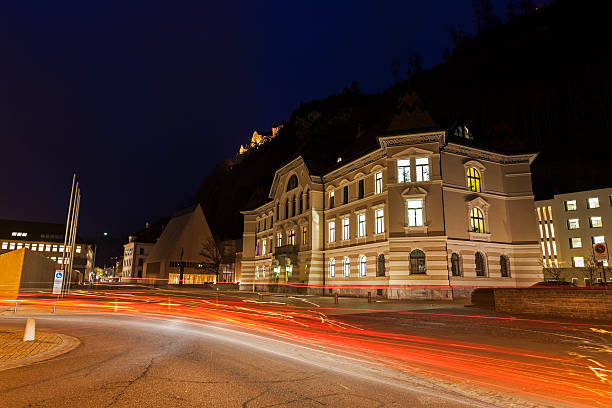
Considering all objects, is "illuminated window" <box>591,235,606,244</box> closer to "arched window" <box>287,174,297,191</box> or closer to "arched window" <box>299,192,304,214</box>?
"arched window" <box>299,192,304,214</box>

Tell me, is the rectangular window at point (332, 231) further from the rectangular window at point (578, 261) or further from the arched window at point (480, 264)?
the rectangular window at point (578, 261)

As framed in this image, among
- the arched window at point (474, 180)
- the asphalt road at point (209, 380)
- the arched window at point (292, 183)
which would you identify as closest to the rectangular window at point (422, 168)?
the arched window at point (474, 180)

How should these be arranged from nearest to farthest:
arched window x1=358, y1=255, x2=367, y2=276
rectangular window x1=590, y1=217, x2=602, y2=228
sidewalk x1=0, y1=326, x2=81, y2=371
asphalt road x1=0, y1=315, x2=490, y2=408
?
asphalt road x1=0, y1=315, x2=490, y2=408 < sidewalk x1=0, y1=326, x2=81, y2=371 < arched window x1=358, y1=255, x2=367, y2=276 < rectangular window x1=590, y1=217, x2=602, y2=228

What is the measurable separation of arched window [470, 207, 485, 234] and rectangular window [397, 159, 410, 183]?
21.1 feet

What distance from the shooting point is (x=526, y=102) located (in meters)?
77.0

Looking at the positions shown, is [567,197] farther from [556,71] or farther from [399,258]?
[399,258]

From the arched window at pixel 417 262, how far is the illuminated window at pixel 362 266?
539 cm

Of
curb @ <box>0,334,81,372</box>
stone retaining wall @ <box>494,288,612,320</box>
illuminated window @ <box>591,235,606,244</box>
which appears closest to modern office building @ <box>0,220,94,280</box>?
curb @ <box>0,334,81,372</box>

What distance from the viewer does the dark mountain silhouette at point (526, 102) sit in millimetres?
59062

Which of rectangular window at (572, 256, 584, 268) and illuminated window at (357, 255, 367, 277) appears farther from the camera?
rectangular window at (572, 256, 584, 268)

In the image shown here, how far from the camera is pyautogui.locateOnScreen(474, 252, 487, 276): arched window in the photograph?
3023cm

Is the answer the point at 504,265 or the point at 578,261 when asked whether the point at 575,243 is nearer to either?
the point at 578,261

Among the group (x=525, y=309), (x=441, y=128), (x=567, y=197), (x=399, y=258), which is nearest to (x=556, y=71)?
(x=567, y=197)

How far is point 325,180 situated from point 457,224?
51.4ft
